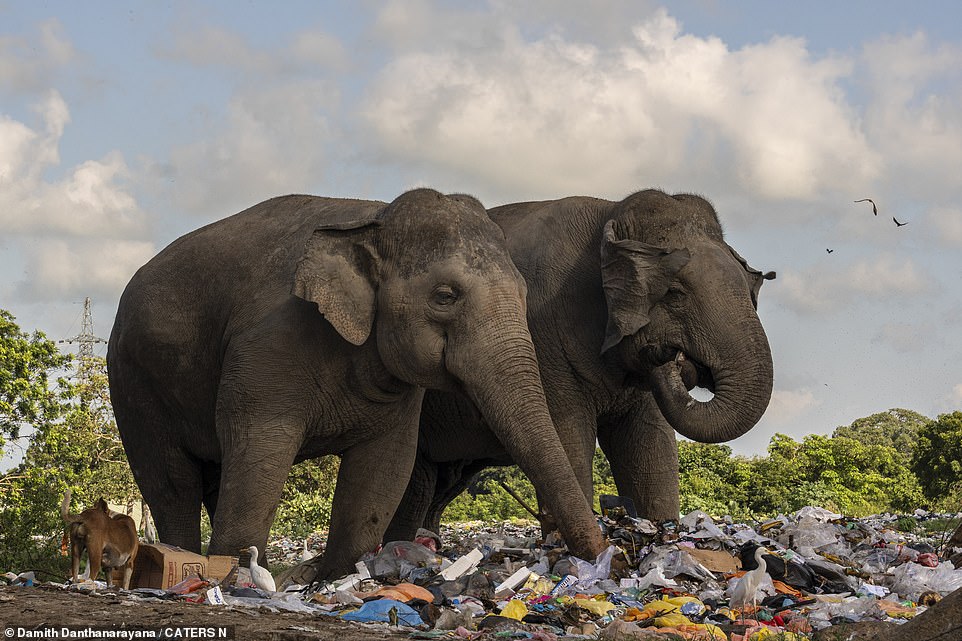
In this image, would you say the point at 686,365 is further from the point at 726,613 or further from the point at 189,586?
the point at 189,586

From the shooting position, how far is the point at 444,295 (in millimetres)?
8023

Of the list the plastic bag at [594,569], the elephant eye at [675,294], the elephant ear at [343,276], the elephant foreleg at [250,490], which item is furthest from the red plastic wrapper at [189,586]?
the elephant eye at [675,294]

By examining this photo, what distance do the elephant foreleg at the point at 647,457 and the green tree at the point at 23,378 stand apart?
41.1 ft

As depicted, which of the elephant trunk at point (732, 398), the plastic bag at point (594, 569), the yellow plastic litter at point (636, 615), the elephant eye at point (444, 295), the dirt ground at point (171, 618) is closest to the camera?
the dirt ground at point (171, 618)

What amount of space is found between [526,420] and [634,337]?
2.15m

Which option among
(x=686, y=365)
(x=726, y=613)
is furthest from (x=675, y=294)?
(x=726, y=613)

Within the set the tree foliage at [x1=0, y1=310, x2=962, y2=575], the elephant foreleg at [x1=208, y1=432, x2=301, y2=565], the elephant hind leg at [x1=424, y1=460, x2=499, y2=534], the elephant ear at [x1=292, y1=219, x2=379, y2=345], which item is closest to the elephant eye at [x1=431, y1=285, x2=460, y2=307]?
the elephant ear at [x1=292, y1=219, x2=379, y2=345]

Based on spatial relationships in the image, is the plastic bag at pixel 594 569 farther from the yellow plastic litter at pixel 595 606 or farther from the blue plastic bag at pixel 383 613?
the blue plastic bag at pixel 383 613

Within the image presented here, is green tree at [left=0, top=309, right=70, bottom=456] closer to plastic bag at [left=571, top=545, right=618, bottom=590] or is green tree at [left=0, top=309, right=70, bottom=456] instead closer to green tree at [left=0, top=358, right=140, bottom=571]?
green tree at [left=0, top=358, right=140, bottom=571]

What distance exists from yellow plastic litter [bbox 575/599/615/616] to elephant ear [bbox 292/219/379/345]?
2360 mm

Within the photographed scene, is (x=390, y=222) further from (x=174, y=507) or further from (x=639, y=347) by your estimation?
(x=174, y=507)

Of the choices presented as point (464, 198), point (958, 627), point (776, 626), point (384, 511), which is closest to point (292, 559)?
point (384, 511)

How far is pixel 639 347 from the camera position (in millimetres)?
9609

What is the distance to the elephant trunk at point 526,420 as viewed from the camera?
7582mm
